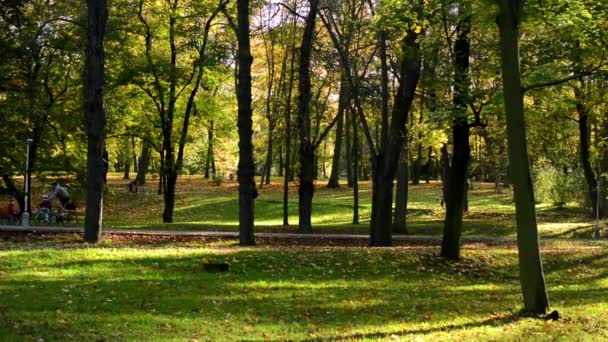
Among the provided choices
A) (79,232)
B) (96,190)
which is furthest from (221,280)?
(79,232)

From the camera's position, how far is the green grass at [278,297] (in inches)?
280

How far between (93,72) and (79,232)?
20.3 ft

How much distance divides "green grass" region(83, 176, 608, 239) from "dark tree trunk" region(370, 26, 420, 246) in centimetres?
567

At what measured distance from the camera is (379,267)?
12.5 meters

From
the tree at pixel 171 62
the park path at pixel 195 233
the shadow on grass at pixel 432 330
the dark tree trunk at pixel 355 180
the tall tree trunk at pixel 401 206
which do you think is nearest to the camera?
the shadow on grass at pixel 432 330

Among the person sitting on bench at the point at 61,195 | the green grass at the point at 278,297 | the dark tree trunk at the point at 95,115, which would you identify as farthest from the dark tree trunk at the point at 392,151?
the person sitting on bench at the point at 61,195

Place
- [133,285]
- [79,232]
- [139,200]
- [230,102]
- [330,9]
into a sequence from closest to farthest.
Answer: [133,285], [79,232], [330,9], [139,200], [230,102]

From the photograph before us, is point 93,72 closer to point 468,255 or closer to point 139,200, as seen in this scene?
point 468,255

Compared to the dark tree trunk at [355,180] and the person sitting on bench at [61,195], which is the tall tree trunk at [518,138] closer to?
the dark tree trunk at [355,180]

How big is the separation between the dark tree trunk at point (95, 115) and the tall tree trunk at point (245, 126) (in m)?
3.14

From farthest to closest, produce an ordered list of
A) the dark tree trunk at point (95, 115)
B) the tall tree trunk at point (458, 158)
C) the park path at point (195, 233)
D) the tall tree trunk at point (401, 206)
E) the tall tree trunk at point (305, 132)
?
the tall tree trunk at point (401, 206)
the tall tree trunk at point (305, 132)
the park path at point (195, 233)
the dark tree trunk at point (95, 115)
the tall tree trunk at point (458, 158)

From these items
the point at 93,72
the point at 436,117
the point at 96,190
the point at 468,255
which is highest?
the point at 93,72

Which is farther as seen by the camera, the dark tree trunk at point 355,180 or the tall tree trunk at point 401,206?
the dark tree trunk at point 355,180

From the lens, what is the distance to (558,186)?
1405 inches
